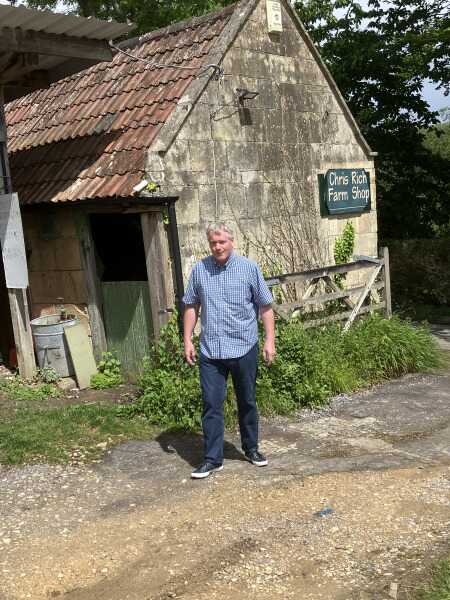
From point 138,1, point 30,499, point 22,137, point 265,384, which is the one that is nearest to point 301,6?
point 138,1

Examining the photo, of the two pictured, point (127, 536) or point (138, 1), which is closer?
point (127, 536)

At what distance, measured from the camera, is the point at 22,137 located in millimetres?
10453

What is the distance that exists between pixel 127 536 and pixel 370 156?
27.9ft

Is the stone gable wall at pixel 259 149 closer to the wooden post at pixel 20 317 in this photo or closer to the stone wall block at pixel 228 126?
the stone wall block at pixel 228 126

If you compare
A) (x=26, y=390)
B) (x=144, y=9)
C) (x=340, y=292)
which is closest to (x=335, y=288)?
(x=340, y=292)

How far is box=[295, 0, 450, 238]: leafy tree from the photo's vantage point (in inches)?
655

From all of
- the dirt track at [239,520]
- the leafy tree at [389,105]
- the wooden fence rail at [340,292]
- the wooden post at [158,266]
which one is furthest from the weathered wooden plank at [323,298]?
the leafy tree at [389,105]

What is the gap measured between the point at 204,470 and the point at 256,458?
489mm

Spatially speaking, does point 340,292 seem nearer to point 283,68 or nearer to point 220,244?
point 283,68

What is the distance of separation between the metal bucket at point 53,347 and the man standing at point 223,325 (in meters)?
3.67

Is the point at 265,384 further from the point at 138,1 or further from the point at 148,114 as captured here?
the point at 138,1

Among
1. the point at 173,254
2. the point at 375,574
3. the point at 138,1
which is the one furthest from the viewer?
the point at 138,1

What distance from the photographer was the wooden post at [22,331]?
8273 millimetres

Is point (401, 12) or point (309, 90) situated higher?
point (401, 12)
